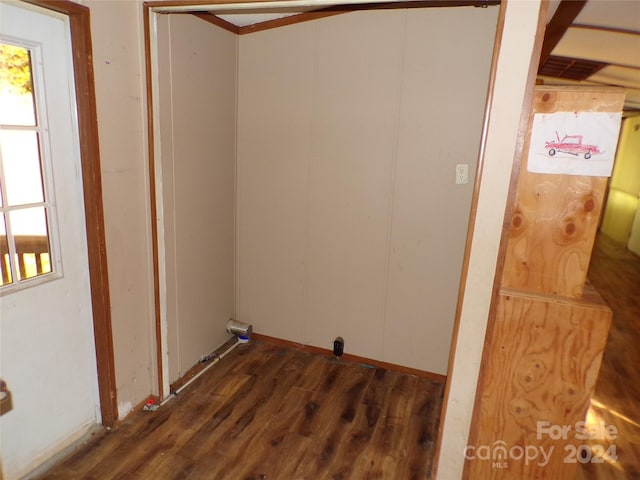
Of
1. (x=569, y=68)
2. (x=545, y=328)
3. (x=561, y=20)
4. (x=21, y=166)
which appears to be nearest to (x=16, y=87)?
(x=21, y=166)

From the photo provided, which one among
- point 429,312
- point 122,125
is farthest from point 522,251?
point 122,125

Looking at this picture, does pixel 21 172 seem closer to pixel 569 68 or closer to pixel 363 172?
pixel 363 172

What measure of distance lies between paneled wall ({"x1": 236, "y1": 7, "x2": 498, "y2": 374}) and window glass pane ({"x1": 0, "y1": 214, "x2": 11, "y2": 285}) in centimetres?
158

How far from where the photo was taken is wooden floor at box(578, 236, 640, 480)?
6.75 ft

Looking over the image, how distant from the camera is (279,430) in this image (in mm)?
2240

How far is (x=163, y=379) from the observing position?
2.40 m

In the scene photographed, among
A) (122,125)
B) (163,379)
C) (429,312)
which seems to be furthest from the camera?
(429,312)

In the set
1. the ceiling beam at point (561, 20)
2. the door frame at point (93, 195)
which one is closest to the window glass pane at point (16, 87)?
the door frame at point (93, 195)

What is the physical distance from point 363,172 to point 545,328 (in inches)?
59.3

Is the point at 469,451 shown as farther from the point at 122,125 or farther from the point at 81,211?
the point at 122,125

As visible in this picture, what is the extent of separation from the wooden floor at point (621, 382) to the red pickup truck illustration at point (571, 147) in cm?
161

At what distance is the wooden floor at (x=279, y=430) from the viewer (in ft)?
6.43

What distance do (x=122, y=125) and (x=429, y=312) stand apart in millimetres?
2158

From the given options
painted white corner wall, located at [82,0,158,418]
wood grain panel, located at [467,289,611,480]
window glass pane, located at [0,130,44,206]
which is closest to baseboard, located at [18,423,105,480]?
painted white corner wall, located at [82,0,158,418]
